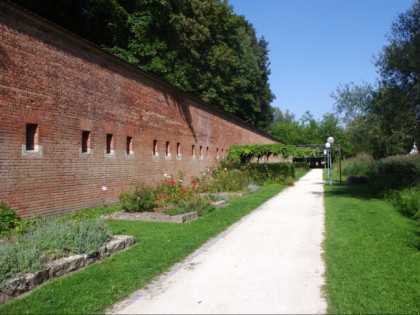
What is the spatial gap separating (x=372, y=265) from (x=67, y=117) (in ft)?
27.6

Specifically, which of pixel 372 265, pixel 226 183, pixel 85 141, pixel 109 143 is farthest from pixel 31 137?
pixel 226 183

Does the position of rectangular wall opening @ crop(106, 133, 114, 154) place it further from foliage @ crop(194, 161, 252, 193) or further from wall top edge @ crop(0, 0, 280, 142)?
foliage @ crop(194, 161, 252, 193)

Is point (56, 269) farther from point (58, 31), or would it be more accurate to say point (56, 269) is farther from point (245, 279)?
point (58, 31)

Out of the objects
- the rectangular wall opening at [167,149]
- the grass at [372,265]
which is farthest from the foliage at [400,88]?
the rectangular wall opening at [167,149]

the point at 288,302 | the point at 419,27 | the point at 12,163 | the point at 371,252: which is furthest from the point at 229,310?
the point at 419,27

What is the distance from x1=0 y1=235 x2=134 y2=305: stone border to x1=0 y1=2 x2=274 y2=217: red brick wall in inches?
132

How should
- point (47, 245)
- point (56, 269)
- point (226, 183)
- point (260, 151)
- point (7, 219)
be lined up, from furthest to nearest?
1. point (260, 151)
2. point (226, 183)
3. point (7, 219)
4. point (47, 245)
5. point (56, 269)

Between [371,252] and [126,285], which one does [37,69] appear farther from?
[371,252]

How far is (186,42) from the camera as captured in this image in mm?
32250

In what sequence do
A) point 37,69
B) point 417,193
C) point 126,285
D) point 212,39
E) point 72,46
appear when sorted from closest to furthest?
point 126,285 → point 37,69 → point 72,46 → point 417,193 → point 212,39

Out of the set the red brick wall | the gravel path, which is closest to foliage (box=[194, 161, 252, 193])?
the red brick wall

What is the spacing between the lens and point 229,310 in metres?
4.42

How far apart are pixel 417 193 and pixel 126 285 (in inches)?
417

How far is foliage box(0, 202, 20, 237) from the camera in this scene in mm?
8031
